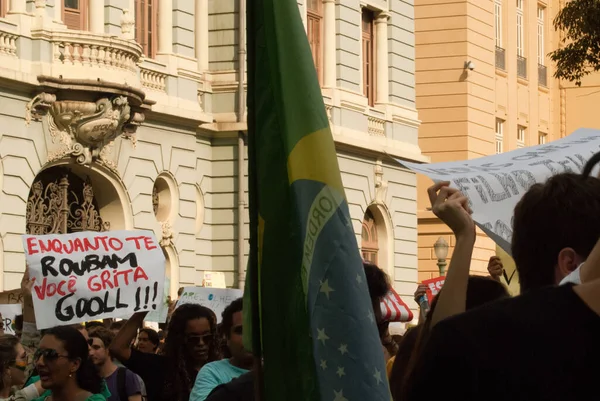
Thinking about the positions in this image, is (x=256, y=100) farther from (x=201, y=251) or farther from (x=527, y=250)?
(x=201, y=251)

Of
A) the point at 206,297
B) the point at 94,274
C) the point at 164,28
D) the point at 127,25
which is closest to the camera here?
the point at 94,274

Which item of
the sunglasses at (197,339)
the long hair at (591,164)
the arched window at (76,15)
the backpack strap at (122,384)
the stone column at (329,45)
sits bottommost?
the backpack strap at (122,384)

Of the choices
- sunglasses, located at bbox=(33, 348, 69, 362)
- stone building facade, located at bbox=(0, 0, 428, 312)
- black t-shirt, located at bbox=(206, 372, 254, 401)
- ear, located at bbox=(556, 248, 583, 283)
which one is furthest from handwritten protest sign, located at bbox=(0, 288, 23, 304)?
ear, located at bbox=(556, 248, 583, 283)

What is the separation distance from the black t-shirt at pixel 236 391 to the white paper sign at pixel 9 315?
8.91m

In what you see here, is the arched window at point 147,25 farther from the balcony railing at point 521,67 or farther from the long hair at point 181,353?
the balcony railing at point 521,67

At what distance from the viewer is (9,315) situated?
14.9 meters

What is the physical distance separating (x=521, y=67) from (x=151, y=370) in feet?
109

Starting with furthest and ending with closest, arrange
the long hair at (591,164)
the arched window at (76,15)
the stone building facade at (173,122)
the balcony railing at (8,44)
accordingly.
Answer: the arched window at (76,15), the stone building facade at (173,122), the balcony railing at (8,44), the long hair at (591,164)

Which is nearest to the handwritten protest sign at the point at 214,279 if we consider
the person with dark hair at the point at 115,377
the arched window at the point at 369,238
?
the arched window at the point at 369,238

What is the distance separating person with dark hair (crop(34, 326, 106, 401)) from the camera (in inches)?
281

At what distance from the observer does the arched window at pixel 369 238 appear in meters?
31.1

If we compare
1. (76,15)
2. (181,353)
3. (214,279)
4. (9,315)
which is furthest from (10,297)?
(181,353)

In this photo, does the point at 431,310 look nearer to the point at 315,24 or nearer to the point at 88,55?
the point at 88,55

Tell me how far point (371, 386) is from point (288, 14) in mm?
898
